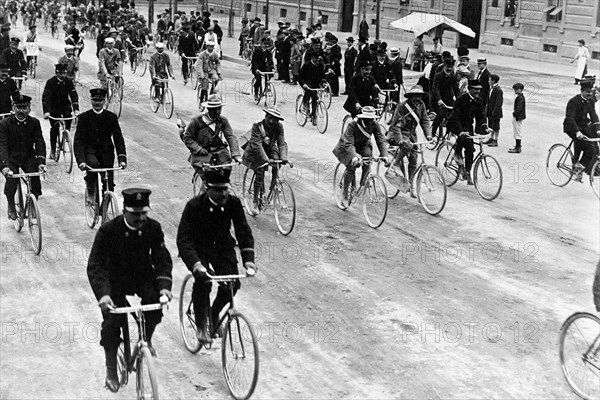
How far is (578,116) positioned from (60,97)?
8928 mm

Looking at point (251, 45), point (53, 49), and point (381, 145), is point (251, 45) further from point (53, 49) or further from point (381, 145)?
point (381, 145)

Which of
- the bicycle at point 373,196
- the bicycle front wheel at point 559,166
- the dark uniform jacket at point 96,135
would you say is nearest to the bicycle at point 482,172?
the bicycle front wheel at point 559,166

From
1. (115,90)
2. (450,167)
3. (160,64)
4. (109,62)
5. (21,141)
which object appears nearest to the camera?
(21,141)

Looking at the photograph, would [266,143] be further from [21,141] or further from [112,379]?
[112,379]

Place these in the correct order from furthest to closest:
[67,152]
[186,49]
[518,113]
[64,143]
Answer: [186,49]
[518,113]
[67,152]
[64,143]

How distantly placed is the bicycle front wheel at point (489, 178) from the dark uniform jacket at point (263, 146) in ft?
12.4

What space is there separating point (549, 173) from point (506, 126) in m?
5.89

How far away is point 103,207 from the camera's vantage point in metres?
12.6

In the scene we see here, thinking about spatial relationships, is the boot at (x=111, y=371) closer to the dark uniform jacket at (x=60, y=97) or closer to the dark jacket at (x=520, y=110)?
the dark uniform jacket at (x=60, y=97)

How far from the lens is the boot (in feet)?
25.3

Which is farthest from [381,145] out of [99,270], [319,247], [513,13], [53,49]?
[53,49]

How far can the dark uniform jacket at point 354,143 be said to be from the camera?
545 inches

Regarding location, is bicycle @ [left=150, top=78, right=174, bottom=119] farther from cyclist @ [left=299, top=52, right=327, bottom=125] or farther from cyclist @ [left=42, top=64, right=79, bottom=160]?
cyclist @ [left=42, top=64, right=79, bottom=160]

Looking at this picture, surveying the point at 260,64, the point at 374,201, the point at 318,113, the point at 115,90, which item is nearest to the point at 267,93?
the point at 260,64
